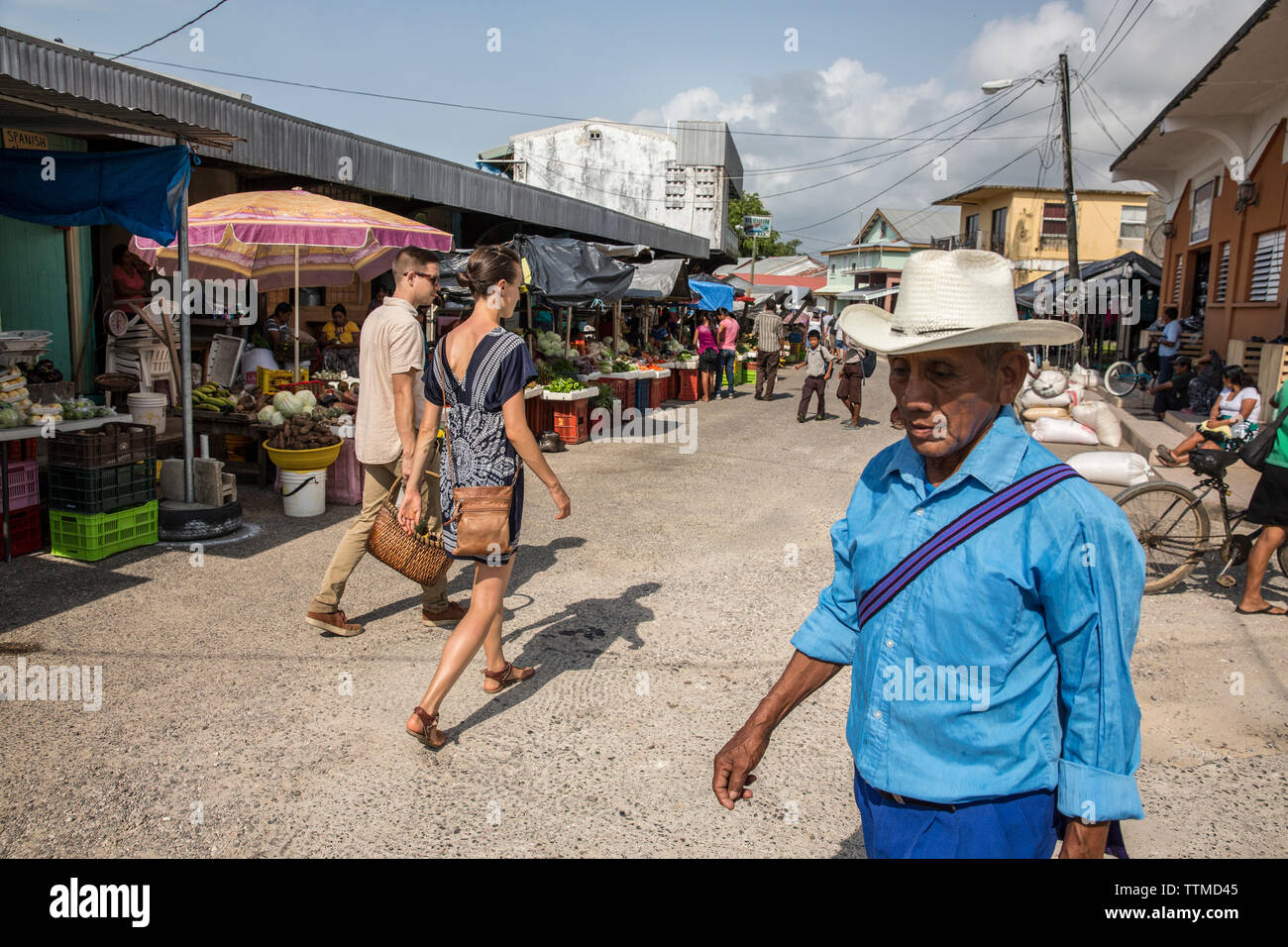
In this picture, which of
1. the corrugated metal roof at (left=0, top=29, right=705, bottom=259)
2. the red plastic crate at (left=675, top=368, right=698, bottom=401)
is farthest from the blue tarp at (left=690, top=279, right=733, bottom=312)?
the red plastic crate at (left=675, top=368, right=698, bottom=401)

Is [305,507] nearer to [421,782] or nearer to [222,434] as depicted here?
[222,434]

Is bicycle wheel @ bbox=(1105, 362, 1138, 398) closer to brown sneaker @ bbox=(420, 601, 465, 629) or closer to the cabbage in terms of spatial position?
the cabbage

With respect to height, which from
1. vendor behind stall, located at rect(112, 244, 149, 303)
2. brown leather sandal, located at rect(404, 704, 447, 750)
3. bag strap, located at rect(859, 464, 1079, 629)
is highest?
vendor behind stall, located at rect(112, 244, 149, 303)

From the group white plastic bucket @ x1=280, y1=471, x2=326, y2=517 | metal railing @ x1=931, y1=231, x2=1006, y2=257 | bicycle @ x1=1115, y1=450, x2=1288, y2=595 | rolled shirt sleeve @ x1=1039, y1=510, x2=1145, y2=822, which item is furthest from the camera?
metal railing @ x1=931, y1=231, x2=1006, y2=257

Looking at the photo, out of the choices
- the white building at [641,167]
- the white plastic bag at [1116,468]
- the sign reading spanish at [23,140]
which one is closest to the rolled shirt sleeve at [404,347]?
the white plastic bag at [1116,468]

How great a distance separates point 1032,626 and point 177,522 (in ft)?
22.2

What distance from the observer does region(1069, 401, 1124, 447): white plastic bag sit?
12.9 meters

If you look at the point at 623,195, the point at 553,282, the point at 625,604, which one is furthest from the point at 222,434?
the point at 623,195

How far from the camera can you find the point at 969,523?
1.76m

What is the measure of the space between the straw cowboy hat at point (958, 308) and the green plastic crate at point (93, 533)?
6.11 metres

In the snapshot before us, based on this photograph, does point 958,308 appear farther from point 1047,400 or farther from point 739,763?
point 1047,400

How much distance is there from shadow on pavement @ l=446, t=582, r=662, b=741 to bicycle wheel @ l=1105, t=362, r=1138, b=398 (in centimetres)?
1725

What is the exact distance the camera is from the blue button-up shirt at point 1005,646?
5.44 feet
